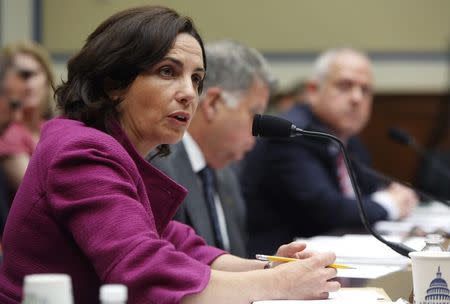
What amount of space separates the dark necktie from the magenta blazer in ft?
3.03

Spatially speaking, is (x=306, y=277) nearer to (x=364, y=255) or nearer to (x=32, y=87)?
(x=364, y=255)

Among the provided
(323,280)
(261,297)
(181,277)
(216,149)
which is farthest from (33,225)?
(216,149)

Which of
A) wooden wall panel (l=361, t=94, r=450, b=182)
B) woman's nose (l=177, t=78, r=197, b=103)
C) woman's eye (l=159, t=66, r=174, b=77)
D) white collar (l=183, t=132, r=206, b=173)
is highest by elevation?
woman's eye (l=159, t=66, r=174, b=77)

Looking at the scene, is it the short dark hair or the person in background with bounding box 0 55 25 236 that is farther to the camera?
the short dark hair

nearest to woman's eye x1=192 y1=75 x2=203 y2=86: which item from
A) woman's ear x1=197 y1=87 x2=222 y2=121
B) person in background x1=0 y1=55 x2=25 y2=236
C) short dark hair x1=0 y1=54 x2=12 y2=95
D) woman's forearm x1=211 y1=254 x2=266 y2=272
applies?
woman's forearm x1=211 y1=254 x2=266 y2=272

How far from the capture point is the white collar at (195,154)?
268 cm

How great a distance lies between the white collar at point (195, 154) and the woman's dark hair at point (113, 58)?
3.20 feet

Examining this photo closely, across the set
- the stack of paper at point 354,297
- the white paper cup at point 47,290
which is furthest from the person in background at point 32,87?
the white paper cup at point 47,290

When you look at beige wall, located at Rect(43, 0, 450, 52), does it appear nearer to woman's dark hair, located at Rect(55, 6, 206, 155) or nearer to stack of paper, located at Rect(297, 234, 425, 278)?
stack of paper, located at Rect(297, 234, 425, 278)

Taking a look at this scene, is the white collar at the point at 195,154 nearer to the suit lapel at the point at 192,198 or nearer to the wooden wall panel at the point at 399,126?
the suit lapel at the point at 192,198

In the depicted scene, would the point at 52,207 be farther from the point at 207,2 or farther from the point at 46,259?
the point at 207,2

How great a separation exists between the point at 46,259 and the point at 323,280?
48 cm

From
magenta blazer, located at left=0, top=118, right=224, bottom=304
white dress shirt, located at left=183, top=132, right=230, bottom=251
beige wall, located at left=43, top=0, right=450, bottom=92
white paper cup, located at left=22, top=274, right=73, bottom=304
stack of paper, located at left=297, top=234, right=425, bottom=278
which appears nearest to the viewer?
white paper cup, located at left=22, top=274, right=73, bottom=304

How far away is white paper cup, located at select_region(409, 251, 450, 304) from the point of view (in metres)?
1.43
